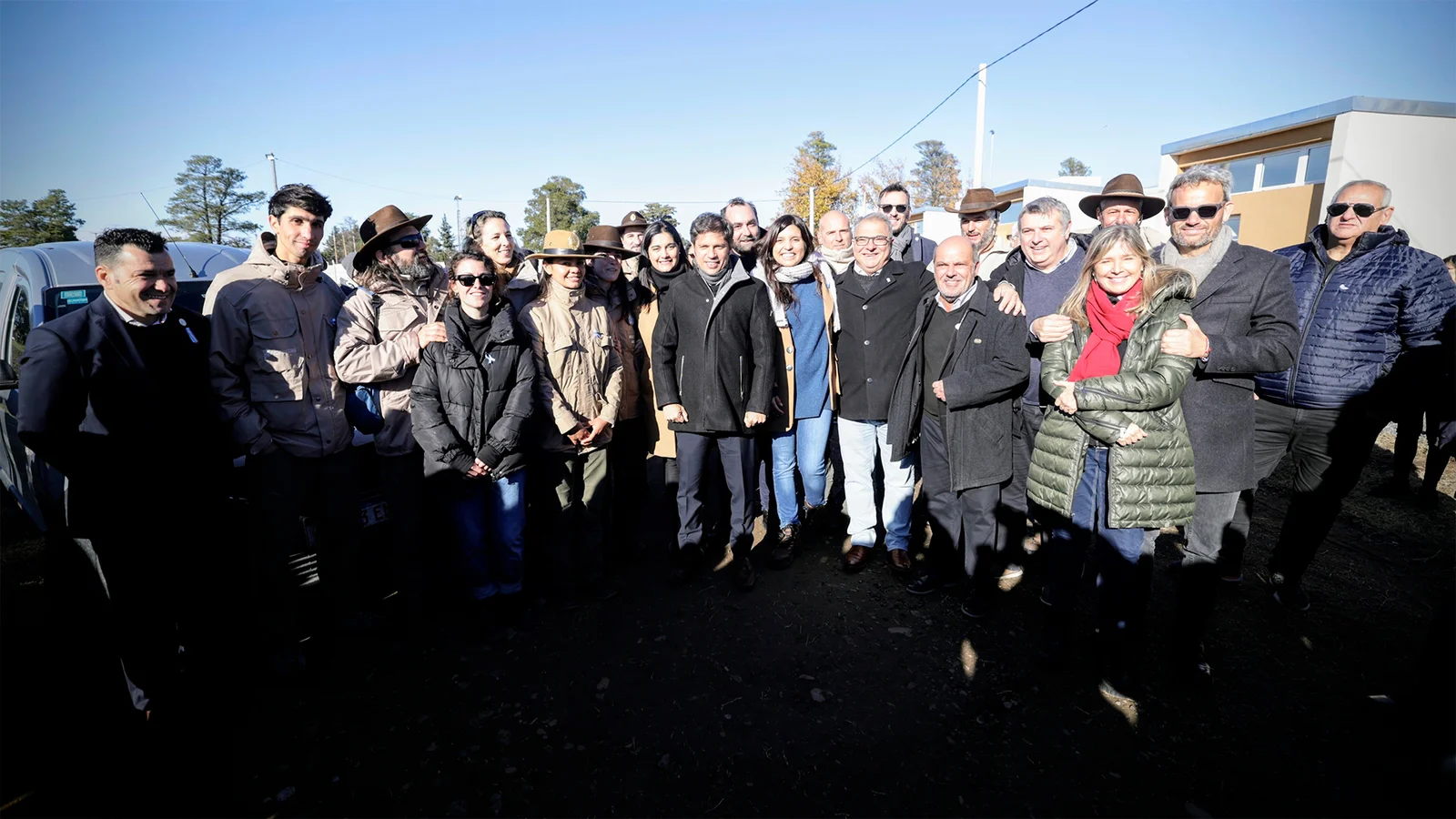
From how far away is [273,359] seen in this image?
3332mm

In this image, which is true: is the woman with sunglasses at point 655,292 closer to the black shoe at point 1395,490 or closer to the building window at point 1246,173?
the black shoe at point 1395,490

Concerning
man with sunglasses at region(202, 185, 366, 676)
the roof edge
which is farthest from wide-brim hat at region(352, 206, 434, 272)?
the roof edge

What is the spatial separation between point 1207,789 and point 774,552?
265cm

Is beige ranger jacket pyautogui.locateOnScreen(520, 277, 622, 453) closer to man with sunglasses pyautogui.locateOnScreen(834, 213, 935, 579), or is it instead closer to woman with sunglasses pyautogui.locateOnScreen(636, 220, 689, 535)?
woman with sunglasses pyautogui.locateOnScreen(636, 220, 689, 535)

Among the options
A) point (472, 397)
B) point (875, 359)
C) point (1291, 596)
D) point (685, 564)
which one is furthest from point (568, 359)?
point (1291, 596)

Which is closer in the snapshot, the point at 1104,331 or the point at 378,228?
the point at 1104,331

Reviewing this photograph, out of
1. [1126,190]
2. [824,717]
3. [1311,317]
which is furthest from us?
[1126,190]

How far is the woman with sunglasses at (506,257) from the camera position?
426 cm

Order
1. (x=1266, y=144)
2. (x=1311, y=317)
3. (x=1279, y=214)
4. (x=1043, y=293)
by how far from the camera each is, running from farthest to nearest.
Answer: (x=1266, y=144)
(x=1279, y=214)
(x=1043, y=293)
(x=1311, y=317)

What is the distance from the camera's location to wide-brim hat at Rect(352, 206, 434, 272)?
3.78 metres

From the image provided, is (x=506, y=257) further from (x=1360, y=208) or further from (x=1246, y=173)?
(x=1246, y=173)

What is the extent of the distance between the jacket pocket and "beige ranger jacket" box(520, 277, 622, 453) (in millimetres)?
1187

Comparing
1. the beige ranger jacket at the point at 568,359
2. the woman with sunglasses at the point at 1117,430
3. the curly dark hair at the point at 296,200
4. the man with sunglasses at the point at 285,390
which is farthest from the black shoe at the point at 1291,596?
the curly dark hair at the point at 296,200

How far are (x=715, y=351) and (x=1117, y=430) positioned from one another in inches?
89.8
